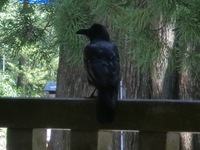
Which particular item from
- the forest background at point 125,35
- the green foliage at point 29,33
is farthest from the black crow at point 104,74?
the green foliage at point 29,33

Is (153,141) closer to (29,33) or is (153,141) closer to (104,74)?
(104,74)

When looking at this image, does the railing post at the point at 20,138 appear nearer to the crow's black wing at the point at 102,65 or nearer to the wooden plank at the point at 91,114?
the wooden plank at the point at 91,114

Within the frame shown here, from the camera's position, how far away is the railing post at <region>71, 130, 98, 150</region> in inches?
36.7

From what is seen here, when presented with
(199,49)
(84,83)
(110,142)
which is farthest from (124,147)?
(110,142)

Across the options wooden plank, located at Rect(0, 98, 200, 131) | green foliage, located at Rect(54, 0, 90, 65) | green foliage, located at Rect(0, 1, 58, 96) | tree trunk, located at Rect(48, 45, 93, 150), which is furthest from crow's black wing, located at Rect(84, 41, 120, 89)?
tree trunk, located at Rect(48, 45, 93, 150)

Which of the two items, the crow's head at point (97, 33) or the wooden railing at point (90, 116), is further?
the crow's head at point (97, 33)

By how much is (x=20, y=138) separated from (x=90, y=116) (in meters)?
0.15

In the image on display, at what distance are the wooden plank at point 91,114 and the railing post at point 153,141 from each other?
0.01 m

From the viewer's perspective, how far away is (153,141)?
92 centimetres

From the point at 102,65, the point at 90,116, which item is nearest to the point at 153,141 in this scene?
the point at 90,116

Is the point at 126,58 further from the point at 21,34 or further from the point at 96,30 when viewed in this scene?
the point at 96,30

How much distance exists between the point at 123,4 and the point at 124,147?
58.3 inches

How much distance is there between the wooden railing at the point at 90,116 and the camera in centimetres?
93

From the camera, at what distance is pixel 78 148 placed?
93 centimetres
